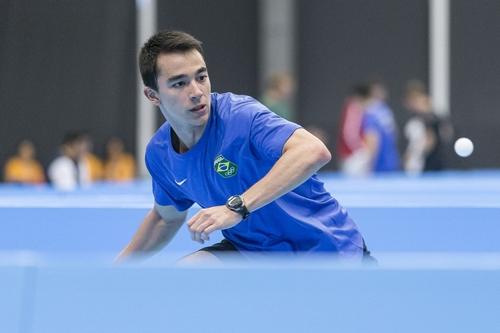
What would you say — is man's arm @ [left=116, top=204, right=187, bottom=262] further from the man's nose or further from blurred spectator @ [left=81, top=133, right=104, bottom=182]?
blurred spectator @ [left=81, top=133, right=104, bottom=182]

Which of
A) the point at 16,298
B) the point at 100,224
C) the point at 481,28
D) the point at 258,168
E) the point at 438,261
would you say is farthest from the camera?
the point at 481,28

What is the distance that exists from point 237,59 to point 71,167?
6.04 meters

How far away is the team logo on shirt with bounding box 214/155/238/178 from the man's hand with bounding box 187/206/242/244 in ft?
1.00

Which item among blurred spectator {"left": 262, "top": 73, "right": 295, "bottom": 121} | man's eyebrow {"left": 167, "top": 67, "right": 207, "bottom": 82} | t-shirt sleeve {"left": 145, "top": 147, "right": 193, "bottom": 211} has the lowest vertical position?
blurred spectator {"left": 262, "top": 73, "right": 295, "bottom": 121}

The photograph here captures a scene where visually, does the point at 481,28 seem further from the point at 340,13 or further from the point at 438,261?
the point at 438,261

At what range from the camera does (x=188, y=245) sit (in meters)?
4.68

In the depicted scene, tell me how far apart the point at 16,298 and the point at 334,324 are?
2.42 feet

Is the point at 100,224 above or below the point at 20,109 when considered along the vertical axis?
above

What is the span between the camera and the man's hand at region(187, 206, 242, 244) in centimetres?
301

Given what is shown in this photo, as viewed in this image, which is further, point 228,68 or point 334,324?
point 228,68

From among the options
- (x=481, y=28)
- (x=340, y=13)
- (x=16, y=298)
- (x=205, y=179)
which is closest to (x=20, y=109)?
(x=340, y=13)

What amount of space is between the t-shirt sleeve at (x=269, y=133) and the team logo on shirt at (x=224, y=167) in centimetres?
10

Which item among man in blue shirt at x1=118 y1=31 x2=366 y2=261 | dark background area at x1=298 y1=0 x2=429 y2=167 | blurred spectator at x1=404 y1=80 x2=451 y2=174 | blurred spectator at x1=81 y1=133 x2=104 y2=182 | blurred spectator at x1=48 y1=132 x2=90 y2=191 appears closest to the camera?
man in blue shirt at x1=118 y1=31 x2=366 y2=261

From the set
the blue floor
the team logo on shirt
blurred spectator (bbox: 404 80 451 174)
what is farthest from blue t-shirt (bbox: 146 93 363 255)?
blurred spectator (bbox: 404 80 451 174)
